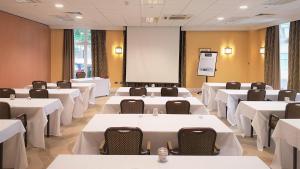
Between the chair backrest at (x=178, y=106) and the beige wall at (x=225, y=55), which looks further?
the beige wall at (x=225, y=55)

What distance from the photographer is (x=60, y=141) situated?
5.70m

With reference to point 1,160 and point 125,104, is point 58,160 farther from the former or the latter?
point 125,104

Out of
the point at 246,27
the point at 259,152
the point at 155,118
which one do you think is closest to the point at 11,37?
the point at 155,118

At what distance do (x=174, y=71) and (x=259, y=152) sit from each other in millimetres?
7977

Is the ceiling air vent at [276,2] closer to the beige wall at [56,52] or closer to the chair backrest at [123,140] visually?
the chair backrest at [123,140]

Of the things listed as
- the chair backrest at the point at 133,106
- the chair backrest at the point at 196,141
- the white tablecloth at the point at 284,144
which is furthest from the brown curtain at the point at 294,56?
the chair backrest at the point at 196,141

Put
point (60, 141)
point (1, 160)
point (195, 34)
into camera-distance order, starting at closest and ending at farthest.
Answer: point (1, 160) < point (60, 141) < point (195, 34)

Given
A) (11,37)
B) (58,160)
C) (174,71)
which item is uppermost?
(11,37)

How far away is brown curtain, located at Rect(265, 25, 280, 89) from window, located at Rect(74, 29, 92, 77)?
25.5 ft

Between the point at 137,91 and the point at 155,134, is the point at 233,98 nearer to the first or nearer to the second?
the point at 137,91

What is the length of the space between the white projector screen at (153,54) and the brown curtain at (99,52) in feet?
3.96

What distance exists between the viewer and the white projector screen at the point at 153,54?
1272 centimetres

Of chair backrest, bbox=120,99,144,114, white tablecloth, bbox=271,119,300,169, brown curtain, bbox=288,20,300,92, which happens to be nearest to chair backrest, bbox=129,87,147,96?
chair backrest, bbox=120,99,144,114

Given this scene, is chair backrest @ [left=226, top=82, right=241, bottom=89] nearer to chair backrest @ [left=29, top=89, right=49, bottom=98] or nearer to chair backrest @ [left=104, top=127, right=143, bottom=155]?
chair backrest @ [left=29, top=89, right=49, bottom=98]
